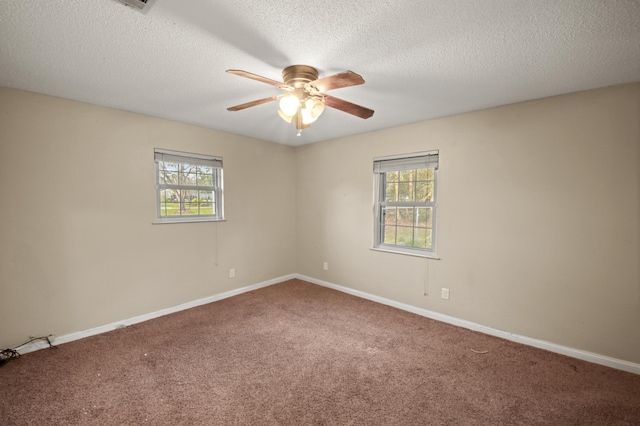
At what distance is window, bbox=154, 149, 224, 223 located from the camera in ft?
10.7

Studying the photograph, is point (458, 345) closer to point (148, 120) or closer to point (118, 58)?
point (118, 58)

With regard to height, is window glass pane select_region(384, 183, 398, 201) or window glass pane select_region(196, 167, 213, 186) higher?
window glass pane select_region(196, 167, 213, 186)

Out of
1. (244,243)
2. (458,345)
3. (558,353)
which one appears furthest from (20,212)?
(558,353)

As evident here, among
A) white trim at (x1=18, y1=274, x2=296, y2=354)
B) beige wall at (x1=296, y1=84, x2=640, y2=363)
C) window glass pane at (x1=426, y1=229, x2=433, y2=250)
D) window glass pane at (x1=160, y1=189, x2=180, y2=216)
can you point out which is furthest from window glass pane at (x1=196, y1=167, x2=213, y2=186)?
window glass pane at (x1=426, y1=229, x2=433, y2=250)

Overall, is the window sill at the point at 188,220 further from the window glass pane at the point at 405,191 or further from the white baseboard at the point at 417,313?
the window glass pane at the point at 405,191

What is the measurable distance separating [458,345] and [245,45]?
3039 mm

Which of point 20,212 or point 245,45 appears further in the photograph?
point 20,212

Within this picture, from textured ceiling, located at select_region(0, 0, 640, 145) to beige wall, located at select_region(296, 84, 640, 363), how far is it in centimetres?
33

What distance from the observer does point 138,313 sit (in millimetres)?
3037

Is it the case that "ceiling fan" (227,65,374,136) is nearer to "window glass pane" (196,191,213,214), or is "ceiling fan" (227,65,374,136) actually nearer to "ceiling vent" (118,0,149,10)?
"ceiling vent" (118,0,149,10)

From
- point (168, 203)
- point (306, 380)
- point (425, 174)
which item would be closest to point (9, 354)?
point (168, 203)

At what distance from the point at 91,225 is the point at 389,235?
11.2ft

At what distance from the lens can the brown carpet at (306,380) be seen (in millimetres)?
1727

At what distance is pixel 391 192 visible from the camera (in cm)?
371
